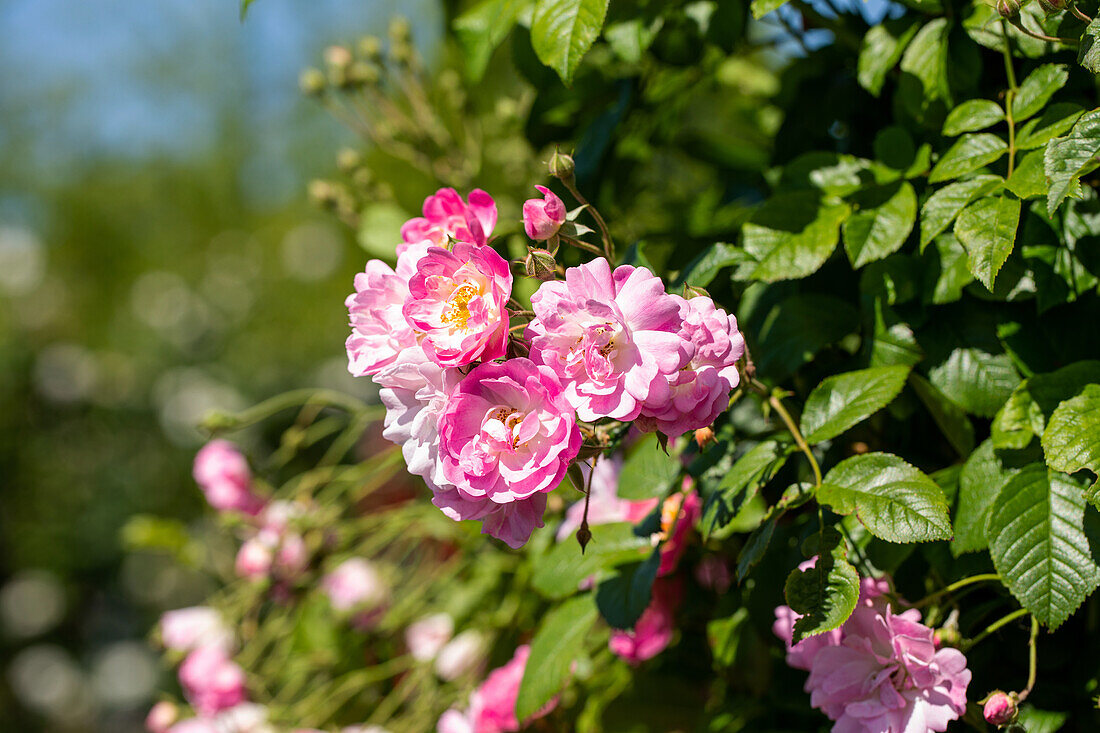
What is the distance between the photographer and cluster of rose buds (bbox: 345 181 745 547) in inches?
14.9

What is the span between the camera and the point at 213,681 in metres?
0.95

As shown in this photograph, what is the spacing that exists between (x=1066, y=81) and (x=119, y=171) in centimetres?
638

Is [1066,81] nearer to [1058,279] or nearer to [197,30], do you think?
[1058,279]

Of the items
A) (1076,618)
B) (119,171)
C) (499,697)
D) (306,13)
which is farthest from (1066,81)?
(119,171)

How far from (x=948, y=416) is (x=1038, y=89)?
0.20 m

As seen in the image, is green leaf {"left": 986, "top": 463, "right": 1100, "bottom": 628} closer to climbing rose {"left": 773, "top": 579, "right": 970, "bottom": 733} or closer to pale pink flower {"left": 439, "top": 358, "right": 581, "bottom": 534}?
climbing rose {"left": 773, "top": 579, "right": 970, "bottom": 733}

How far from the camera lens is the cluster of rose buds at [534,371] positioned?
38 centimetres

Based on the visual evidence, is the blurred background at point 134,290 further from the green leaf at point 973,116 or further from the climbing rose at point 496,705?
the green leaf at point 973,116

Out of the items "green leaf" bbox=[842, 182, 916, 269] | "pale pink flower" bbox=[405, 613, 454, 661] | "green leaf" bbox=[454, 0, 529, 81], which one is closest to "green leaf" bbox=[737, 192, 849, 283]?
"green leaf" bbox=[842, 182, 916, 269]

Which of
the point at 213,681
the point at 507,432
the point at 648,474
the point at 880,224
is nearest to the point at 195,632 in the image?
the point at 213,681

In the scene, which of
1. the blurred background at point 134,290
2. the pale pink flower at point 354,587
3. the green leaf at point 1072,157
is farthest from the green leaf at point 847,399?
the blurred background at point 134,290

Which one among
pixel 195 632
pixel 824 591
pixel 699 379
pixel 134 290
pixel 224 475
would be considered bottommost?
pixel 134 290

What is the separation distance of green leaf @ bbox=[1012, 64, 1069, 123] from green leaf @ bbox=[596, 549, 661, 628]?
347mm

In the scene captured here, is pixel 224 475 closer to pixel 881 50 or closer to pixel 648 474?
pixel 648 474
